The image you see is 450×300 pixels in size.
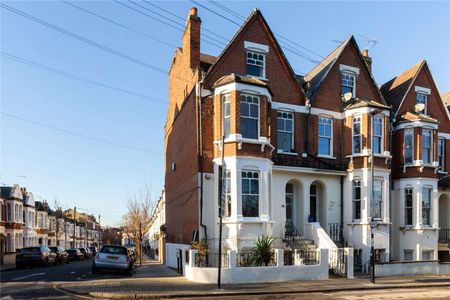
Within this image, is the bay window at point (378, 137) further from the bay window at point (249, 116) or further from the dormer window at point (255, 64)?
the bay window at point (249, 116)

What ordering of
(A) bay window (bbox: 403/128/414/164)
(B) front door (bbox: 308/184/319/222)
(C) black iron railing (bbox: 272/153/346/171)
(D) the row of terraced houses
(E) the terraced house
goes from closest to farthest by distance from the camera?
(E) the terraced house < (C) black iron railing (bbox: 272/153/346/171) < (B) front door (bbox: 308/184/319/222) < (A) bay window (bbox: 403/128/414/164) < (D) the row of terraced houses

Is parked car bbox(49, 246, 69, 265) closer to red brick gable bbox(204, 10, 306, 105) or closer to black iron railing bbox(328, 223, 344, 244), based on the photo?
red brick gable bbox(204, 10, 306, 105)

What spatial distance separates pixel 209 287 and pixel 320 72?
1538 centimetres

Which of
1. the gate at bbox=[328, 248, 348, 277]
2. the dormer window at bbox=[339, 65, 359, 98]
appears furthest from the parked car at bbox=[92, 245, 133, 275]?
the dormer window at bbox=[339, 65, 359, 98]

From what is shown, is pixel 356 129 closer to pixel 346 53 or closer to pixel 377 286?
pixel 346 53

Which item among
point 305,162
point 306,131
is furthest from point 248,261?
point 306,131

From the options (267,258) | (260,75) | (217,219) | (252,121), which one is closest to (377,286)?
(267,258)

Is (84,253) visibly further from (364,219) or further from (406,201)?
(406,201)

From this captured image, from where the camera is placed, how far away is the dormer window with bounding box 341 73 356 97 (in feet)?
83.9

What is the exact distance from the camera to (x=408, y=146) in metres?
25.5

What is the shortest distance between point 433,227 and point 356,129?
760 centimetres

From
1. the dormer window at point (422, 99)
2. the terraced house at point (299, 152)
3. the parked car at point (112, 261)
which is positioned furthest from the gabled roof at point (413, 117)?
the parked car at point (112, 261)

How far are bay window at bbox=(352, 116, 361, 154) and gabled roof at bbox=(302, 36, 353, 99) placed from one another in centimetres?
282

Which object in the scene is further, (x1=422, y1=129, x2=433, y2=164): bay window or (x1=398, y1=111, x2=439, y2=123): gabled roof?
(x1=422, y1=129, x2=433, y2=164): bay window
